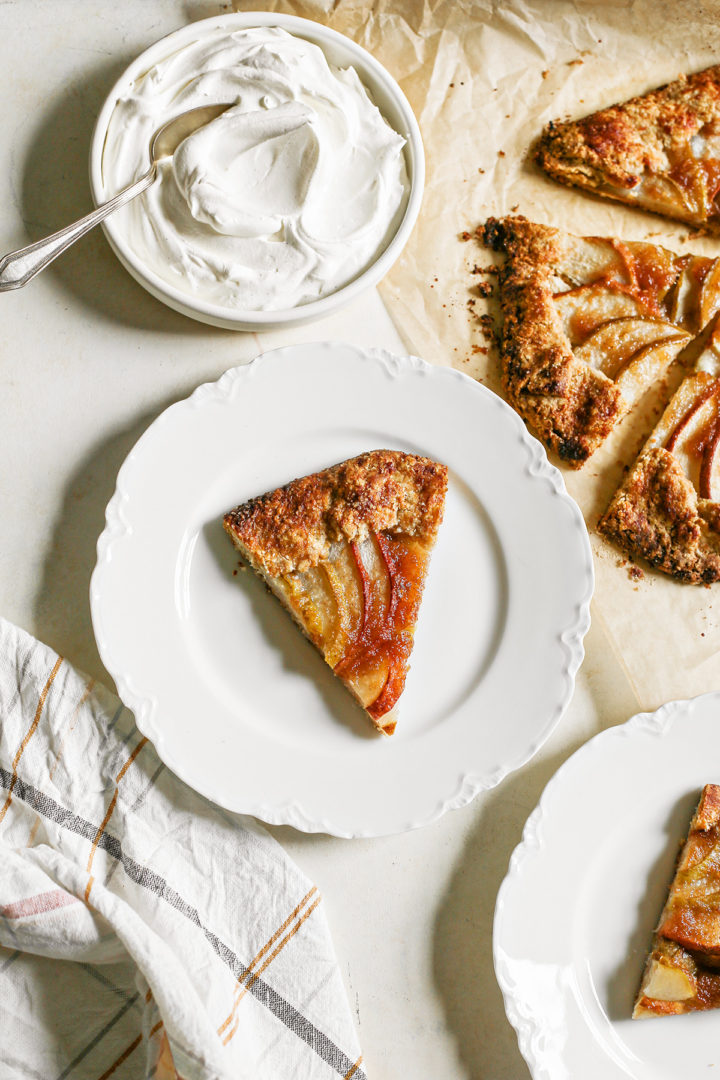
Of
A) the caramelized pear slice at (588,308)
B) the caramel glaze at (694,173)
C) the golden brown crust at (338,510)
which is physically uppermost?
the caramel glaze at (694,173)

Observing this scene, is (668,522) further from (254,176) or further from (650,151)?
(254,176)

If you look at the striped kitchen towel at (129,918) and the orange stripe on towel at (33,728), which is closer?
the striped kitchen towel at (129,918)

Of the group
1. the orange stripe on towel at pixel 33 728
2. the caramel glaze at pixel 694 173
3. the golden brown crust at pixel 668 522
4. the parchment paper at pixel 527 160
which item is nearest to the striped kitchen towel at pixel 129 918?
the orange stripe on towel at pixel 33 728

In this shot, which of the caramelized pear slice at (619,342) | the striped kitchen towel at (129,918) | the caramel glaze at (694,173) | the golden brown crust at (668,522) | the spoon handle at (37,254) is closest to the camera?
the striped kitchen towel at (129,918)

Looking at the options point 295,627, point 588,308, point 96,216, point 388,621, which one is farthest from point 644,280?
point 96,216

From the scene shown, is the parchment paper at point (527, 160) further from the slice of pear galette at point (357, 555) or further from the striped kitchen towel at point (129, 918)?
the striped kitchen towel at point (129, 918)

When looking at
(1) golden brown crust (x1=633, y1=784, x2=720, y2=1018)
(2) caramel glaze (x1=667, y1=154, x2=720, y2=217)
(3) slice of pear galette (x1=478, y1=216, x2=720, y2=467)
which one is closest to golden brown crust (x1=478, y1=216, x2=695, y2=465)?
(3) slice of pear galette (x1=478, y1=216, x2=720, y2=467)
